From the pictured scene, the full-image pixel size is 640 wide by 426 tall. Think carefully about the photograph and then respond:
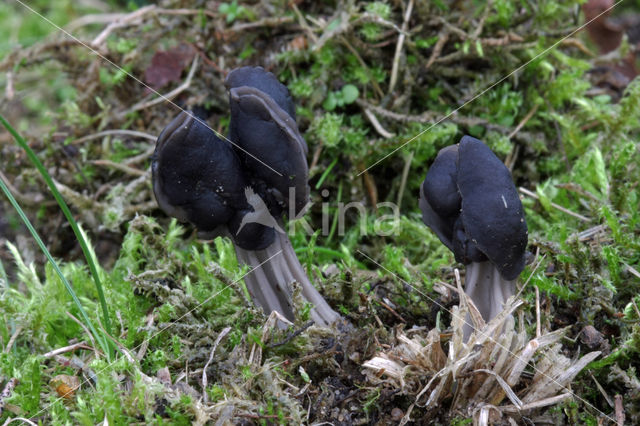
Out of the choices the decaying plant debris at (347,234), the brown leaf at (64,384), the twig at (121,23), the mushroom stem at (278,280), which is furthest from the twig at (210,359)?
the twig at (121,23)

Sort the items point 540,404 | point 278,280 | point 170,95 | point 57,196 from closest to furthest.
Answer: point 57,196 → point 540,404 → point 278,280 → point 170,95

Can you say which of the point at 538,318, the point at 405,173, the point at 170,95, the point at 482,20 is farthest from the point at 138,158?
the point at 538,318

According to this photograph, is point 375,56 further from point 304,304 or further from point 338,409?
point 338,409

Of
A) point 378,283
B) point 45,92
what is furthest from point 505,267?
point 45,92

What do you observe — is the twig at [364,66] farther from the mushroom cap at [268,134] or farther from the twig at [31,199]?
the twig at [31,199]

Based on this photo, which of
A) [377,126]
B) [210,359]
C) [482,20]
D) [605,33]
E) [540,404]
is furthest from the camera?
[605,33]

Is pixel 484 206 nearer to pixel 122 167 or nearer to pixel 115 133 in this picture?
pixel 122 167

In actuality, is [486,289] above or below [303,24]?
below
